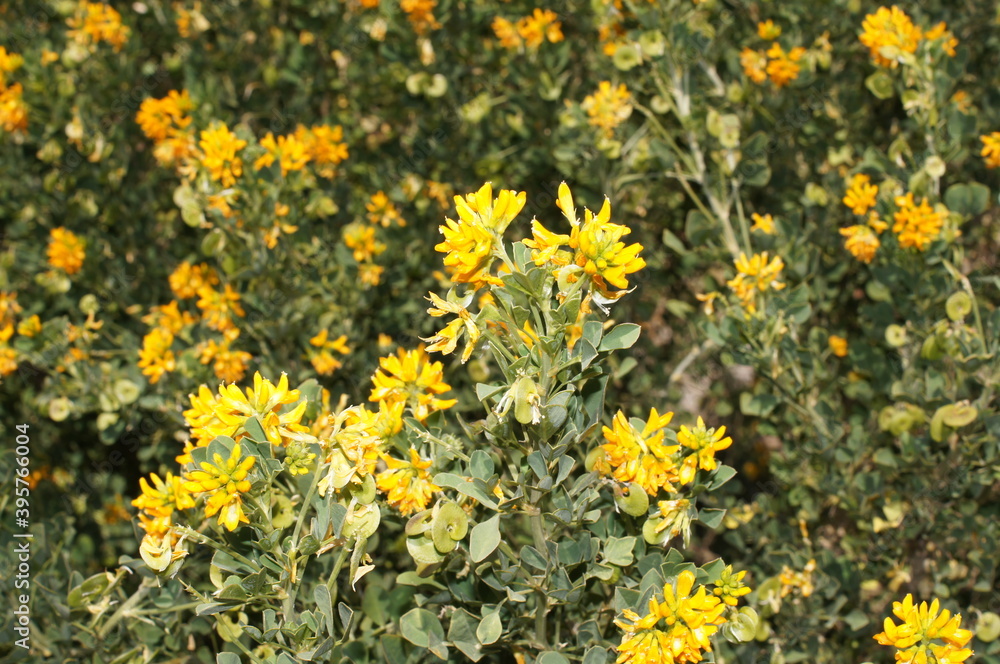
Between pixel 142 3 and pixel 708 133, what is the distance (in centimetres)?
255

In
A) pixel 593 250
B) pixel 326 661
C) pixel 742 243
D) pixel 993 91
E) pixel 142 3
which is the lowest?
pixel 326 661

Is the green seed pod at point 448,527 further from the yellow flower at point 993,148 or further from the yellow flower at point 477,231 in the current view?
the yellow flower at point 993,148

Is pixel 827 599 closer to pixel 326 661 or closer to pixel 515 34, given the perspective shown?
pixel 326 661

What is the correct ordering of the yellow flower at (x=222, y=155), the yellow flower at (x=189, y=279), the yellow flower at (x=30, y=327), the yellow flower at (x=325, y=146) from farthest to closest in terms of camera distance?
1. the yellow flower at (x=325, y=146)
2. the yellow flower at (x=189, y=279)
3. the yellow flower at (x=30, y=327)
4. the yellow flower at (x=222, y=155)

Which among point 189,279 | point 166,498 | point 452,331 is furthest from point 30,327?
point 452,331

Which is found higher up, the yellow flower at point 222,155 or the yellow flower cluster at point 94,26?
the yellow flower cluster at point 94,26

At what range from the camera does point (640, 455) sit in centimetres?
156

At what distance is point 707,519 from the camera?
1692 millimetres

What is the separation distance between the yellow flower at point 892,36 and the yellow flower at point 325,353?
1.70 metres

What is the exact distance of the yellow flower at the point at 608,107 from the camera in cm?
263

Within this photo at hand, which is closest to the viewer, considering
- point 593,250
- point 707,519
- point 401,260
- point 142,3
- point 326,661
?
point 593,250

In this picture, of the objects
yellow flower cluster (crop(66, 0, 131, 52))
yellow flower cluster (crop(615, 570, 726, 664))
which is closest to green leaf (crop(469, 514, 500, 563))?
yellow flower cluster (crop(615, 570, 726, 664))

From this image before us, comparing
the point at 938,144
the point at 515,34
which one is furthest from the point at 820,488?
the point at 515,34

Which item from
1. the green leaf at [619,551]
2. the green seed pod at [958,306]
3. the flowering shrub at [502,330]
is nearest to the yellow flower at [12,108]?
the flowering shrub at [502,330]
